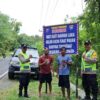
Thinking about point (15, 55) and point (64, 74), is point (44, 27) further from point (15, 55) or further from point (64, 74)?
point (15, 55)

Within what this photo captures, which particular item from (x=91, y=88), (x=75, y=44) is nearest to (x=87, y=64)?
(x=91, y=88)

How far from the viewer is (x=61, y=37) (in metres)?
15.6

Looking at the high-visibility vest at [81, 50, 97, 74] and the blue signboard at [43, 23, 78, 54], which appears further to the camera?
the blue signboard at [43, 23, 78, 54]

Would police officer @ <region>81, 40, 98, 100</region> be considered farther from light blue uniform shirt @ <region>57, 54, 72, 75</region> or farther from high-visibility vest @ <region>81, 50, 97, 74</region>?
light blue uniform shirt @ <region>57, 54, 72, 75</region>

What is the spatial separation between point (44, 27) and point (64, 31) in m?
0.95

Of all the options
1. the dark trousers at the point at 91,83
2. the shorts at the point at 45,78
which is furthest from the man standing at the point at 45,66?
the dark trousers at the point at 91,83

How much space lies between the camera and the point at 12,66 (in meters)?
23.5

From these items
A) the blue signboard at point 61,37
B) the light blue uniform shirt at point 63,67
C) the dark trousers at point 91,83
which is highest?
the blue signboard at point 61,37

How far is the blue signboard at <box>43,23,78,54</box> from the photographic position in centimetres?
1521

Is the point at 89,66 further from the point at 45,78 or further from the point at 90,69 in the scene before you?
the point at 45,78

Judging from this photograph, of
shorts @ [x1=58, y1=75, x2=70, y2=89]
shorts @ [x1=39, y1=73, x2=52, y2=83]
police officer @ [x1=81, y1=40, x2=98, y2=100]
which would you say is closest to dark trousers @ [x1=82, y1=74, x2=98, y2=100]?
police officer @ [x1=81, y1=40, x2=98, y2=100]

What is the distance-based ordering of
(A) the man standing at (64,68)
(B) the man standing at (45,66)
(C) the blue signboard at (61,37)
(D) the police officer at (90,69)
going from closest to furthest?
(D) the police officer at (90,69) < (A) the man standing at (64,68) < (C) the blue signboard at (61,37) < (B) the man standing at (45,66)

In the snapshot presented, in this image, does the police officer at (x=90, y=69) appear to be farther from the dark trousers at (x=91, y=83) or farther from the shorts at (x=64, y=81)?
the shorts at (x=64, y=81)

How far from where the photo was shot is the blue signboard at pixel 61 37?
15211 mm
